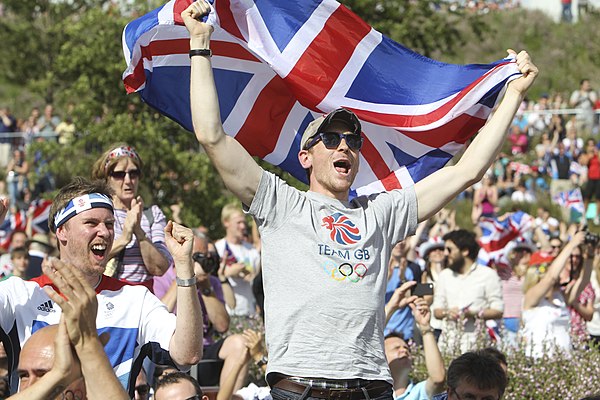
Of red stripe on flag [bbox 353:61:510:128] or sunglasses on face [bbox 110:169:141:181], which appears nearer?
red stripe on flag [bbox 353:61:510:128]

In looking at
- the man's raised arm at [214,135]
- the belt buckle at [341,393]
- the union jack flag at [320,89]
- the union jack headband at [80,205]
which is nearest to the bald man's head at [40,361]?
the union jack headband at [80,205]

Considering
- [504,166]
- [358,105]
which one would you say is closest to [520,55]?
[358,105]

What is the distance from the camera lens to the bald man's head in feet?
11.2

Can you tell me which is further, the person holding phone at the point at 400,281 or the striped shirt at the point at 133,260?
the person holding phone at the point at 400,281

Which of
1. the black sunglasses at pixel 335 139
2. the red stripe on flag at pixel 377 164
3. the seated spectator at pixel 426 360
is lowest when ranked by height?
the seated spectator at pixel 426 360

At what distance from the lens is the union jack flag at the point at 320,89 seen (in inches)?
241

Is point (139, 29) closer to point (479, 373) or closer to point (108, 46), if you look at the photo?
point (479, 373)

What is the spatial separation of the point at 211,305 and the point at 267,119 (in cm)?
251

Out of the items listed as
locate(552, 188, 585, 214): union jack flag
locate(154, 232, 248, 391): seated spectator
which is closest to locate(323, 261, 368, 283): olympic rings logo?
locate(154, 232, 248, 391): seated spectator

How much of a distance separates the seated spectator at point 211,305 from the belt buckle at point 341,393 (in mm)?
3064

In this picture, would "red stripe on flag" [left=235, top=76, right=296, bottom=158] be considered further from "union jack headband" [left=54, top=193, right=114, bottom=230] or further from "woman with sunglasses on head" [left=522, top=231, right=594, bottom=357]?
"woman with sunglasses on head" [left=522, top=231, right=594, bottom=357]

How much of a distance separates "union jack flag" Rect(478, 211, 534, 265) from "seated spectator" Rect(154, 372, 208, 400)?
7877 mm

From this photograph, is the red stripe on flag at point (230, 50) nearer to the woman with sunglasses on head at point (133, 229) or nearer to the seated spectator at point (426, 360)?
the woman with sunglasses on head at point (133, 229)

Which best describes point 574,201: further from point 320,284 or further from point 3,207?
point 3,207
